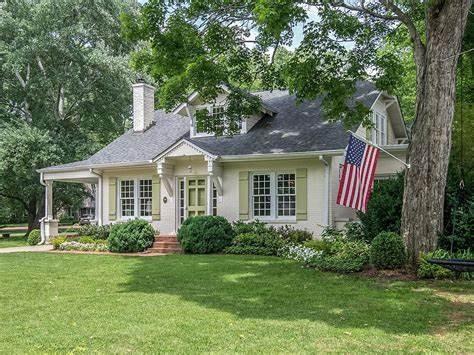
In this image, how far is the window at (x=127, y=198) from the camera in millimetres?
19062

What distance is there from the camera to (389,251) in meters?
9.98

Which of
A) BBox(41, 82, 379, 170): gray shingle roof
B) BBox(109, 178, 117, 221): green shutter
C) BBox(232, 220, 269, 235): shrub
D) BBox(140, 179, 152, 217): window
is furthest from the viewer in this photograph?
BBox(109, 178, 117, 221): green shutter

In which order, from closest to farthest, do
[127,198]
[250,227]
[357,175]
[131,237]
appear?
1. [357,175]
2. [250,227]
3. [131,237]
4. [127,198]

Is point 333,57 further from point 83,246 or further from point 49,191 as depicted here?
point 49,191

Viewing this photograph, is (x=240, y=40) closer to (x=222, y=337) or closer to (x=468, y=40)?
(x=468, y=40)

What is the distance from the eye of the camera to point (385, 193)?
12023 millimetres

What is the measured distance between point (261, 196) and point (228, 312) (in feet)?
31.8

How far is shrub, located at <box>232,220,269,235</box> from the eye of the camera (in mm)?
15344

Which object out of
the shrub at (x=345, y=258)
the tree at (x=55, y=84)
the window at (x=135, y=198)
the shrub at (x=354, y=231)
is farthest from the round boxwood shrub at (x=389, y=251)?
the tree at (x=55, y=84)

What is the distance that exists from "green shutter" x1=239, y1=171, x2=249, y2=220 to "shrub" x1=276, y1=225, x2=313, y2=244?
5.05 ft

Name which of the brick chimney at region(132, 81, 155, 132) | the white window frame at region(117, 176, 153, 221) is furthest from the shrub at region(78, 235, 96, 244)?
the brick chimney at region(132, 81, 155, 132)

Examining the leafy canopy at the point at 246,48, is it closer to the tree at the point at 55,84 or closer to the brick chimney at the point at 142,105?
the brick chimney at the point at 142,105

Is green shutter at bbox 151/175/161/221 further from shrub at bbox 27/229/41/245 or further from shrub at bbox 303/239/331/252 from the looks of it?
shrub at bbox 303/239/331/252

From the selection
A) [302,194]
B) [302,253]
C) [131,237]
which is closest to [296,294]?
[302,253]
